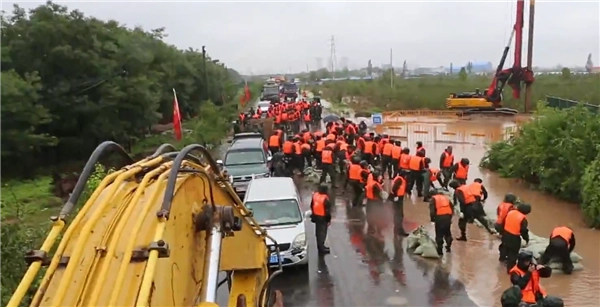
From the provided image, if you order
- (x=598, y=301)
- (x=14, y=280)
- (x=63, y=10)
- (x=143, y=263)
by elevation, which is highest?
(x=63, y=10)

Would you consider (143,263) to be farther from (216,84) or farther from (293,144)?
(216,84)

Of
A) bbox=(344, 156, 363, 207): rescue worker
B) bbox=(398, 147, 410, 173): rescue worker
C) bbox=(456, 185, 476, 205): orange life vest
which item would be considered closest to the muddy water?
bbox=(456, 185, 476, 205): orange life vest

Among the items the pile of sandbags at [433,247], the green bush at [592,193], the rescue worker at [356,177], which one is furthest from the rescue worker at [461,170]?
the pile of sandbags at [433,247]

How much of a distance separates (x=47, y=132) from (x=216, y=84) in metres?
32.0

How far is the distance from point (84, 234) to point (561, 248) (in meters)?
9.73

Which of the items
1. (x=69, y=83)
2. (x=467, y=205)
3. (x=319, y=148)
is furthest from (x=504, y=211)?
(x=69, y=83)

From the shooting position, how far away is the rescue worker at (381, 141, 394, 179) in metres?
20.3

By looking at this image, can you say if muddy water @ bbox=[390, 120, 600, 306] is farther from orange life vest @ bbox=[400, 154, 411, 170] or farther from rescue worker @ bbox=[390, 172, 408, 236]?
rescue worker @ bbox=[390, 172, 408, 236]

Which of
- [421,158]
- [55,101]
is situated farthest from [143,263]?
[55,101]

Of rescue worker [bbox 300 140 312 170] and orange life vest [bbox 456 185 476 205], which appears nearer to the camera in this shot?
orange life vest [bbox 456 185 476 205]

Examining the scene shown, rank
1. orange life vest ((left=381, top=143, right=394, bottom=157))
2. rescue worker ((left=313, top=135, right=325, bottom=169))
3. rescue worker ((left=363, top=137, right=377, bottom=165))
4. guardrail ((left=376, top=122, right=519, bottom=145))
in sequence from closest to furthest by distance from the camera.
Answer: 1. orange life vest ((left=381, top=143, right=394, bottom=157))
2. rescue worker ((left=363, top=137, right=377, bottom=165))
3. rescue worker ((left=313, top=135, right=325, bottom=169))
4. guardrail ((left=376, top=122, right=519, bottom=145))

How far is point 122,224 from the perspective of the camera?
3.51 meters

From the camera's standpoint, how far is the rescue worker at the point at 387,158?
2029 cm

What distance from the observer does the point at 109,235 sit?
349 cm
